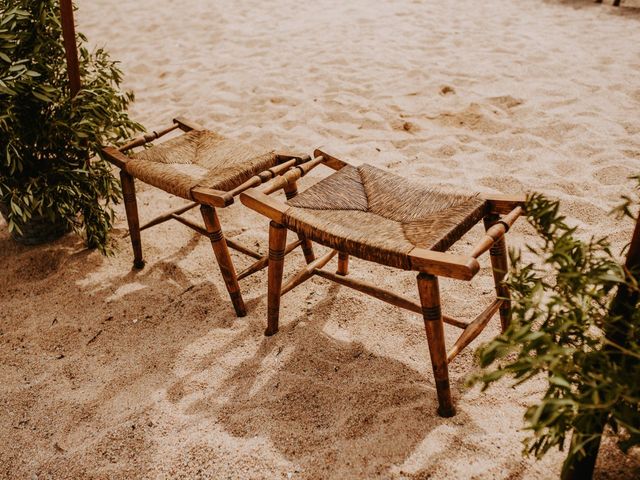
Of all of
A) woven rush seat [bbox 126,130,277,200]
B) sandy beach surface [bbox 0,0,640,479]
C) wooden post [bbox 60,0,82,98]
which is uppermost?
wooden post [bbox 60,0,82,98]

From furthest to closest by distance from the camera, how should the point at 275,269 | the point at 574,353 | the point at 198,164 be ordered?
the point at 198,164
the point at 275,269
the point at 574,353

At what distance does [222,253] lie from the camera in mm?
2170

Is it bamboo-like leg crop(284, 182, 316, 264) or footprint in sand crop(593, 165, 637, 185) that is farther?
footprint in sand crop(593, 165, 637, 185)

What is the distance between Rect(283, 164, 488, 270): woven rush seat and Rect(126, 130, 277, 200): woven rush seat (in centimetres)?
35

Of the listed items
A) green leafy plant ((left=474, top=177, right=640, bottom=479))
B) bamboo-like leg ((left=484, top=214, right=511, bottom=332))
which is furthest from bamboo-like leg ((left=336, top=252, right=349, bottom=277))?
green leafy plant ((left=474, top=177, right=640, bottom=479))

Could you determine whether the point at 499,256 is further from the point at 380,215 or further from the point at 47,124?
the point at 47,124

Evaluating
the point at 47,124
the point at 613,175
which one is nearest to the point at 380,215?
the point at 47,124

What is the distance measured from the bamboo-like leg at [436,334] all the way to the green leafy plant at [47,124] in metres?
1.73

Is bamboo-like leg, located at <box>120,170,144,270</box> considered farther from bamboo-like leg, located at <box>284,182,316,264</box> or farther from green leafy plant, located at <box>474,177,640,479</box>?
green leafy plant, located at <box>474,177,640,479</box>

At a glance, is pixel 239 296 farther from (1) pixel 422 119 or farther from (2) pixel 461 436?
(1) pixel 422 119

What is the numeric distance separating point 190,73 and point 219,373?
3.61m

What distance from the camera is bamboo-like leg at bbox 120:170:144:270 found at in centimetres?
245

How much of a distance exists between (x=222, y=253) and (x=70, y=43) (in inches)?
47.3

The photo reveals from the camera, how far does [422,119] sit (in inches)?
148
